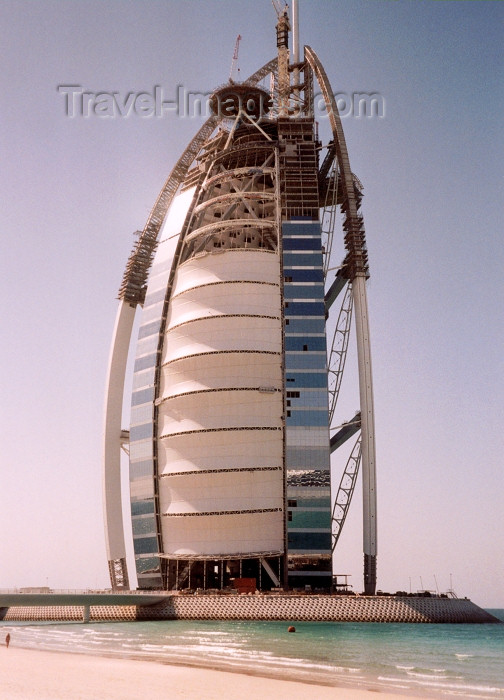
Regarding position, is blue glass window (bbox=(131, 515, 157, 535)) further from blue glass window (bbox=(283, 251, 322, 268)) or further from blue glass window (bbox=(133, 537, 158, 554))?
blue glass window (bbox=(283, 251, 322, 268))

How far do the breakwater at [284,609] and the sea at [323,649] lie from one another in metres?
1.22

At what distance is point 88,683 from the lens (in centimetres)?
3125

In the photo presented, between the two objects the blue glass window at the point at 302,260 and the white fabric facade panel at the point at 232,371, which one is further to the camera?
the blue glass window at the point at 302,260

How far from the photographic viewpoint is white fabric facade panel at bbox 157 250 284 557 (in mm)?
84438

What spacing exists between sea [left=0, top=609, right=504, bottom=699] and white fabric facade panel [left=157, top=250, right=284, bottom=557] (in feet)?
52.0

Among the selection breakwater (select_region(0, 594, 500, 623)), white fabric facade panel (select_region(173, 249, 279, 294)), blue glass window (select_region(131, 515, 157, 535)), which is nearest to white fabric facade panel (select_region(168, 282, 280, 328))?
white fabric facade panel (select_region(173, 249, 279, 294))

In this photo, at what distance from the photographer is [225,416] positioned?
8700 centimetres

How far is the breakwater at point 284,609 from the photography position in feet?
223

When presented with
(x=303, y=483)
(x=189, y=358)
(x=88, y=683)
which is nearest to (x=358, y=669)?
(x=88, y=683)

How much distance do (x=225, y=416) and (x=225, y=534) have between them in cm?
1335

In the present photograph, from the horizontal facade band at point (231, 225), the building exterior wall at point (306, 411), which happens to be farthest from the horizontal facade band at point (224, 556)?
the horizontal facade band at point (231, 225)

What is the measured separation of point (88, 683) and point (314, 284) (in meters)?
66.7

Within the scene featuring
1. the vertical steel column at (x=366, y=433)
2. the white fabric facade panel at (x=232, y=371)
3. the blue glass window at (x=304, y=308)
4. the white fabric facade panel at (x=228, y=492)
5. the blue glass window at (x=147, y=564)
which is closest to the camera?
the vertical steel column at (x=366, y=433)

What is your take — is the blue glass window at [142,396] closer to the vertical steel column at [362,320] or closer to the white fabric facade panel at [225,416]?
the white fabric facade panel at [225,416]
